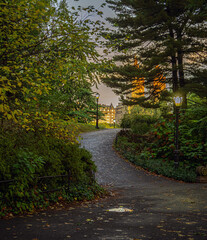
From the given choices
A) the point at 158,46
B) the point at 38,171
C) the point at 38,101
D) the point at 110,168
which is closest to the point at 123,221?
the point at 38,171

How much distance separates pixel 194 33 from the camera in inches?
779

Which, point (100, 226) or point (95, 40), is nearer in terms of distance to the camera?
point (100, 226)

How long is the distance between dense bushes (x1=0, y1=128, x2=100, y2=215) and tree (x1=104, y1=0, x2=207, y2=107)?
13.7 m

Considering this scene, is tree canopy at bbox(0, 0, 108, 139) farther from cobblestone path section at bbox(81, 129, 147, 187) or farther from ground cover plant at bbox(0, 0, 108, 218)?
cobblestone path section at bbox(81, 129, 147, 187)

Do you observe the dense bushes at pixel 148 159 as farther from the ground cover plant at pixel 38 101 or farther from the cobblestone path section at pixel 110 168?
the ground cover plant at pixel 38 101

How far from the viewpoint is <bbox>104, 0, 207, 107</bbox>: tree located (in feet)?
67.1

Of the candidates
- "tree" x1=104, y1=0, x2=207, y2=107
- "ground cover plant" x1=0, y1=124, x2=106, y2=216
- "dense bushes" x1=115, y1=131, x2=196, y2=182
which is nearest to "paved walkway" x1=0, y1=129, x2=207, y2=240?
"ground cover plant" x1=0, y1=124, x2=106, y2=216

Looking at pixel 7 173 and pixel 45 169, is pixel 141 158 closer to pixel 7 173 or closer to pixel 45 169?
pixel 45 169

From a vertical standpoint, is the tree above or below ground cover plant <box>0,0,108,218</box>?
above

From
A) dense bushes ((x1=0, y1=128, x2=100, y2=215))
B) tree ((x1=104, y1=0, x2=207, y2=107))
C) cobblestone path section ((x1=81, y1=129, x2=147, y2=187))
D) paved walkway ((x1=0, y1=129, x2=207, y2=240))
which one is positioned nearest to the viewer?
paved walkway ((x1=0, y1=129, x2=207, y2=240))

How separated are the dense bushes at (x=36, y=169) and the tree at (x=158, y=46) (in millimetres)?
13715

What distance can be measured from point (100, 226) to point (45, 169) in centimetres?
292

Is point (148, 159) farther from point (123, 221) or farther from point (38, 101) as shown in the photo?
point (123, 221)

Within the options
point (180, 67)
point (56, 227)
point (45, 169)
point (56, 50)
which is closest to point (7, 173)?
point (45, 169)
